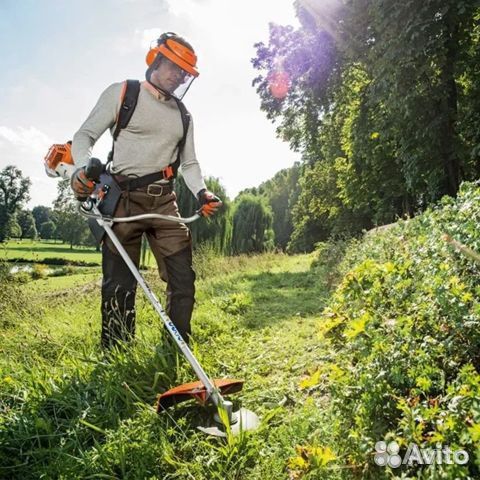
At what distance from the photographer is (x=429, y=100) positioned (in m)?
11.9

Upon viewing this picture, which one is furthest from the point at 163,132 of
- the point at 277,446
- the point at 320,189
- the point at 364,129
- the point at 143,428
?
the point at 320,189

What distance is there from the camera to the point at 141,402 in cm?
280

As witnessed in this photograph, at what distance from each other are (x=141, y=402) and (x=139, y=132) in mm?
2062

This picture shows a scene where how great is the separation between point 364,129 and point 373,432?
50.1 ft

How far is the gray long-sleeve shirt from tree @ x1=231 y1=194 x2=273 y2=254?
29167 mm

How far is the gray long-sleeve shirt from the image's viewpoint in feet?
11.2

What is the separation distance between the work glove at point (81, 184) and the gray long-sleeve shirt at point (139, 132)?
26 cm

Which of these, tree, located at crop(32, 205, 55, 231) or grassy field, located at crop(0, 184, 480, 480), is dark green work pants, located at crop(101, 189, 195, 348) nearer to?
grassy field, located at crop(0, 184, 480, 480)

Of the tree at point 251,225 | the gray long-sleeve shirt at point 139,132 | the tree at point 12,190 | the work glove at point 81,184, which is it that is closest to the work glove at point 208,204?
the gray long-sleeve shirt at point 139,132

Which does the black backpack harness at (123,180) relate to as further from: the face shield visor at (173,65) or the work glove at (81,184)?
the work glove at (81,184)

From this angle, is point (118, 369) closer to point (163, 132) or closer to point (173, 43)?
point (163, 132)

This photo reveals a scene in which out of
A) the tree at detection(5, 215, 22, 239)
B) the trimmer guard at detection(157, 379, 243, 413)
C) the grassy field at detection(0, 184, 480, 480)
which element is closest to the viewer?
the grassy field at detection(0, 184, 480, 480)

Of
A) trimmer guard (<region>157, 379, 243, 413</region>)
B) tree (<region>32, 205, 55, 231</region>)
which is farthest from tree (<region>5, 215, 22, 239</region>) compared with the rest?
tree (<region>32, 205, 55, 231</region>)

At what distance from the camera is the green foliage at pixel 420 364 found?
1.72 meters
